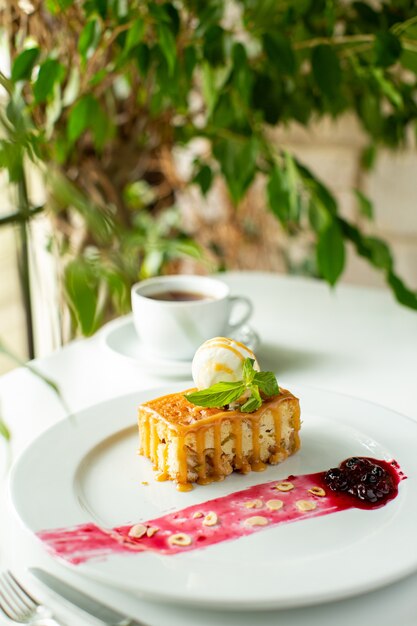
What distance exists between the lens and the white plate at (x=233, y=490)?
578 millimetres

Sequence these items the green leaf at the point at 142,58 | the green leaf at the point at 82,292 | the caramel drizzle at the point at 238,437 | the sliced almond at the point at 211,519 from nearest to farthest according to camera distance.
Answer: the green leaf at the point at 82,292, the sliced almond at the point at 211,519, the caramel drizzle at the point at 238,437, the green leaf at the point at 142,58

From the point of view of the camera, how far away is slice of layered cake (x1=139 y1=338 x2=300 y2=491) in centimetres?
78

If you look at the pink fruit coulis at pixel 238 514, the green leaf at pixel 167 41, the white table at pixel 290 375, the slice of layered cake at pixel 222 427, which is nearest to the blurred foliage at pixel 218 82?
the green leaf at pixel 167 41

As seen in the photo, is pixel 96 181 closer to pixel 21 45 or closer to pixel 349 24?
pixel 21 45

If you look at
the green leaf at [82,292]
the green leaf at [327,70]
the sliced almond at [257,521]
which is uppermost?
the green leaf at [327,70]

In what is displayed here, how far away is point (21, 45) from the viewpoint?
→ 127cm

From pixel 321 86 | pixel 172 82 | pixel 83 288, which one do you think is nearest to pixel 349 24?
pixel 321 86

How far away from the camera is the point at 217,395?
0.80m

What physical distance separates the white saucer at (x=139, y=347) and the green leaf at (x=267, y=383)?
0.84 ft

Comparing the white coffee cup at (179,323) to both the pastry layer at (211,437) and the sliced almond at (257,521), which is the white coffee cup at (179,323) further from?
the sliced almond at (257,521)

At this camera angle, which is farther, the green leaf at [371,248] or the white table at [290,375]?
the green leaf at [371,248]

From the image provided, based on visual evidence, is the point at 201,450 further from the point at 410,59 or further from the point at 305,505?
the point at 410,59

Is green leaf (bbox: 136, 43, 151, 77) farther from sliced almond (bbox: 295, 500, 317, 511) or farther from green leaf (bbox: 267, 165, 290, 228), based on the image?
sliced almond (bbox: 295, 500, 317, 511)

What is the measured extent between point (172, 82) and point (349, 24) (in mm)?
424
